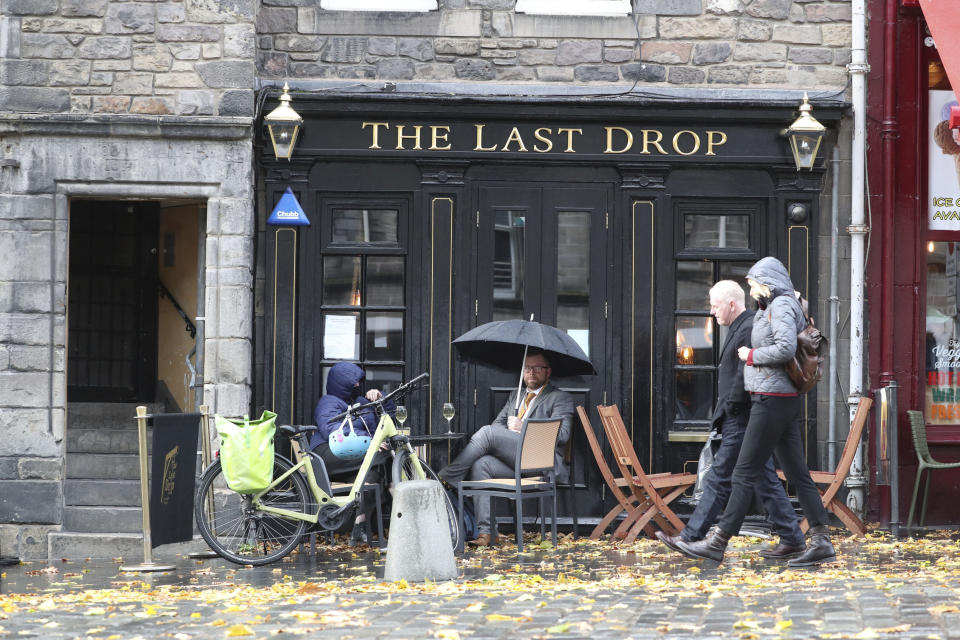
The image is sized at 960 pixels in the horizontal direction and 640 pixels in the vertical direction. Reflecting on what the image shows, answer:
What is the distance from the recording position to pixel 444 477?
36.2 feet

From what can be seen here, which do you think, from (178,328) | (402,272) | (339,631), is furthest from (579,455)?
(339,631)

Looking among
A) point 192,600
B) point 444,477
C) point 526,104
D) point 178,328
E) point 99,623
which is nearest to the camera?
point 99,623

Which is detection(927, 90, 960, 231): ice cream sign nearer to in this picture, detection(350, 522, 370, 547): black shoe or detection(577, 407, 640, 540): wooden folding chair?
detection(577, 407, 640, 540): wooden folding chair

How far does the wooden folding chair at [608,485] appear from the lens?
11.0 m

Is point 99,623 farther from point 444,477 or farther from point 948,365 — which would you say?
point 948,365

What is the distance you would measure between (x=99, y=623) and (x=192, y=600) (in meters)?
0.85

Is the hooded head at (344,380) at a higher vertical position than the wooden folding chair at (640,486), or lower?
higher

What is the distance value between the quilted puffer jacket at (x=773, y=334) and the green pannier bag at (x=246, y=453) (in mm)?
3306

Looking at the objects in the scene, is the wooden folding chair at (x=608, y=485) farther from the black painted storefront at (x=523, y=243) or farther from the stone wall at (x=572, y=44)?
the stone wall at (x=572, y=44)

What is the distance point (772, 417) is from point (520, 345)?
9.30 feet

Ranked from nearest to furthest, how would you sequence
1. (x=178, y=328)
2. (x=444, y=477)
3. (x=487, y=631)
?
(x=487, y=631) → (x=444, y=477) → (x=178, y=328)

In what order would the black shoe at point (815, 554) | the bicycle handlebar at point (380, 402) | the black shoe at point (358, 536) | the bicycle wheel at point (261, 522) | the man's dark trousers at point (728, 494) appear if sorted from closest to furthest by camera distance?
the black shoe at point (815, 554)
the man's dark trousers at point (728, 494)
the bicycle wheel at point (261, 522)
the bicycle handlebar at point (380, 402)
the black shoe at point (358, 536)

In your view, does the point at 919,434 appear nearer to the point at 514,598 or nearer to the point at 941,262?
the point at 941,262

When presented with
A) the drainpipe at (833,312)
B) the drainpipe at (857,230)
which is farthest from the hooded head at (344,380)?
the drainpipe at (857,230)
